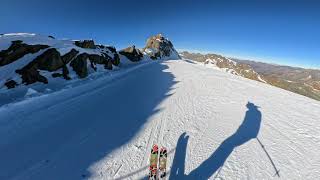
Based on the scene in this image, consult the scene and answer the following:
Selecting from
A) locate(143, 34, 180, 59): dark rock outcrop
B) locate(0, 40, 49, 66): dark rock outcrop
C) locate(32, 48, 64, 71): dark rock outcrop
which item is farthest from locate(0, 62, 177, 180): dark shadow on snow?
locate(143, 34, 180, 59): dark rock outcrop

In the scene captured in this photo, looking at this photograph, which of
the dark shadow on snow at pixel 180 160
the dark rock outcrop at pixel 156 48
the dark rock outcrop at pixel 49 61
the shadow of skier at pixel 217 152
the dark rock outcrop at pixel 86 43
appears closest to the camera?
the dark shadow on snow at pixel 180 160

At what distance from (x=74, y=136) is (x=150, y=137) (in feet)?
13.7

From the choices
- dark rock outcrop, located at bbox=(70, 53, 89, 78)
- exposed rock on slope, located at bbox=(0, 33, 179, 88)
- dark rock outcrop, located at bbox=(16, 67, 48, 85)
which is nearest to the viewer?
dark rock outcrop, located at bbox=(16, 67, 48, 85)

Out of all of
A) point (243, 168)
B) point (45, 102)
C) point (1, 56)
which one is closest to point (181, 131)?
point (243, 168)

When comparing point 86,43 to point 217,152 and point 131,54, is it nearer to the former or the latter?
point 131,54

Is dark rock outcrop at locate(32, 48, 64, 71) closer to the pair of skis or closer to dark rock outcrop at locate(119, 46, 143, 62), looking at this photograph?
the pair of skis

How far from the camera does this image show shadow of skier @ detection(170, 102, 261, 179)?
9673mm

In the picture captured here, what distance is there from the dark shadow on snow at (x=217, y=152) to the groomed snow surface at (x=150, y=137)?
0.14 feet

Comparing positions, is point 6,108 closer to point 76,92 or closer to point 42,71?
point 76,92

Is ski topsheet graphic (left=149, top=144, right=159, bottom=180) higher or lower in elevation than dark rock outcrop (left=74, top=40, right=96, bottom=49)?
lower

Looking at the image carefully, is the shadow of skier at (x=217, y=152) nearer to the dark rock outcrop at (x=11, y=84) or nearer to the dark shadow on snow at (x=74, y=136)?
the dark shadow on snow at (x=74, y=136)

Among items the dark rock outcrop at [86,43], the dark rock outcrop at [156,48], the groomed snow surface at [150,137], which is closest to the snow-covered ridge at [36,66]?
the groomed snow surface at [150,137]

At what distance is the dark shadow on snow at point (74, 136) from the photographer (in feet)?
30.8

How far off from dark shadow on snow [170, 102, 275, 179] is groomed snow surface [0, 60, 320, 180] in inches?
1.7
